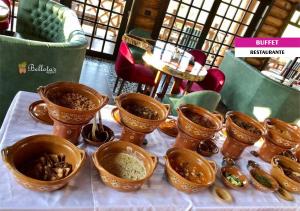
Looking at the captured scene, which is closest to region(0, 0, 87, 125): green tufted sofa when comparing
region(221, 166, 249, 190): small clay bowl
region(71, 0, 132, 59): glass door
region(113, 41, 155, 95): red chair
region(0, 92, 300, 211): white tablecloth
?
region(113, 41, 155, 95): red chair

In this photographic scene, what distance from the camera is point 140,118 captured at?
1.05m

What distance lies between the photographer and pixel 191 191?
1039mm

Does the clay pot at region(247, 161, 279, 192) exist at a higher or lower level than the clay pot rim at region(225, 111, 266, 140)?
lower

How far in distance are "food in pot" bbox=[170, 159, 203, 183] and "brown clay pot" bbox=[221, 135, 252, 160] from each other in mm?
298

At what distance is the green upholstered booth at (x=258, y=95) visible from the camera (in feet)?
12.5

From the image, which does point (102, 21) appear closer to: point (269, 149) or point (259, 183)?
point (269, 149)

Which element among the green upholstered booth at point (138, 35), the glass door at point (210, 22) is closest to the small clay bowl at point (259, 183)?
the green upholstered booth at point (138, 35)

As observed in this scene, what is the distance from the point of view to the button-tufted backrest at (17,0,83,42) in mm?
3413

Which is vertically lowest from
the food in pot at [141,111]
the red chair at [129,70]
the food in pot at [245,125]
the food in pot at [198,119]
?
the red chair at [129,70]

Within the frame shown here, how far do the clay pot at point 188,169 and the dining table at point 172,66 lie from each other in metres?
1.93

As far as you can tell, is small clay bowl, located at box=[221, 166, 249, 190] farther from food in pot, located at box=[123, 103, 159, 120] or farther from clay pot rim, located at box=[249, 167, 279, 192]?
food in pot, located at box=[123, 103, 159, 120]

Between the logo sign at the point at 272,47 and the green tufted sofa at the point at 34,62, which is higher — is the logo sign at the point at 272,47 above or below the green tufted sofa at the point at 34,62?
above

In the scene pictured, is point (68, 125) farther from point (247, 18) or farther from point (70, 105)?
point (247, 18)

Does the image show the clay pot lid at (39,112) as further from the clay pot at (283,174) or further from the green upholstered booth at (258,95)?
the green upholstered booth at (258,95)
